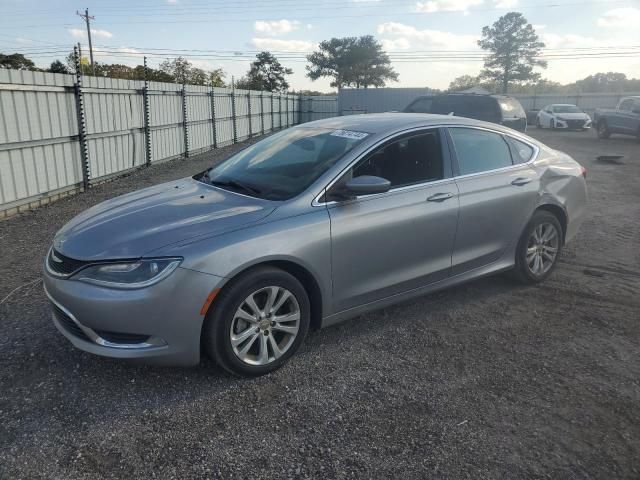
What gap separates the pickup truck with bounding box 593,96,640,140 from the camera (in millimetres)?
20327

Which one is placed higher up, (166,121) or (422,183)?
(166,121)

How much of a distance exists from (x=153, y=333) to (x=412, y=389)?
1.57 m

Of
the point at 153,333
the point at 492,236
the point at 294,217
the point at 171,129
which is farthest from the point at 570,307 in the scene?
the point at 171,129

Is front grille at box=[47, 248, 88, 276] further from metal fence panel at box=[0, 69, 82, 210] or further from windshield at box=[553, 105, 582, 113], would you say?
windshield at box=[553, 105, 582, 113]

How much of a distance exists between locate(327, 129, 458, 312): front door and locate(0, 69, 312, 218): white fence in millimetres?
6029

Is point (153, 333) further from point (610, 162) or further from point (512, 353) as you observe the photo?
point (610, 162)

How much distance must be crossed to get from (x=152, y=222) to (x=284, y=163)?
3.79 ft

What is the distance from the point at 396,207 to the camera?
3.62 metres

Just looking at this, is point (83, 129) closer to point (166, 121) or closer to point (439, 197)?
point (166, 121)

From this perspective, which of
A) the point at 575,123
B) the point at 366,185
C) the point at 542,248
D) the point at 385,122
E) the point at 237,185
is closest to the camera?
the point at 366,185

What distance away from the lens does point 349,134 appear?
385cm

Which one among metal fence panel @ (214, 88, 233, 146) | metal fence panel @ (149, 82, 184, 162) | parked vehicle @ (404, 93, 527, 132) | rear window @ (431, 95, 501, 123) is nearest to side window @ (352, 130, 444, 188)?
parked vehicle @ (404, 93, 527, 132)

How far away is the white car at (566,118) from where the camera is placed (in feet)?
88.3

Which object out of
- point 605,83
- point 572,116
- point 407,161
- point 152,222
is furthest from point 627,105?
point 605,83
